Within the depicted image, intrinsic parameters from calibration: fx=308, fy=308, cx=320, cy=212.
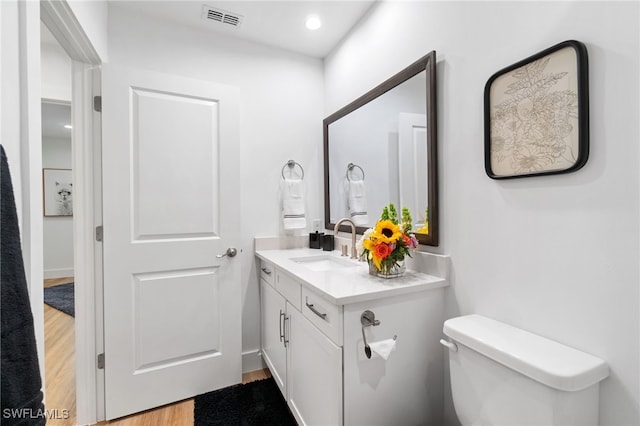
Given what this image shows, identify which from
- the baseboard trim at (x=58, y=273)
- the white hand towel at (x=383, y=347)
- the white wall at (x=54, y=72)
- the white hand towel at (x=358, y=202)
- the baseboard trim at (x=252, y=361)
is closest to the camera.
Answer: the white hand towel at (x=383, y=347)

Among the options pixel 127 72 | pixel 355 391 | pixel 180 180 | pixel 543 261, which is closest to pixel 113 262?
pixel 180 180

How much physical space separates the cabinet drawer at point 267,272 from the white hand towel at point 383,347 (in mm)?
900

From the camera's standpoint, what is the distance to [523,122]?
3.59ft

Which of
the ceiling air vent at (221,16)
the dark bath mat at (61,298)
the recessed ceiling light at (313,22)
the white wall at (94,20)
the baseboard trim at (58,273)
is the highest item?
the ceiling air vent at (221,16)

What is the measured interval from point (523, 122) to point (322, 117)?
1662mm

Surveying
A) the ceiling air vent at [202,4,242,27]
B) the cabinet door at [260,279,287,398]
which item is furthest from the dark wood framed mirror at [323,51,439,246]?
the ceiling air vent at [202,4,242,27]

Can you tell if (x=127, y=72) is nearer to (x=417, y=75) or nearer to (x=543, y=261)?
(x=417, y=75)

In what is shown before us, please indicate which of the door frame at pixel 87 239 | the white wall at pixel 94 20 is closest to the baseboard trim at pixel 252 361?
the door frame at pixel 87 239

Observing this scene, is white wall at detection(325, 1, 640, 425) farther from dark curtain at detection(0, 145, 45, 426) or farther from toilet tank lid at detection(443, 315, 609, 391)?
dark curtain at detection(0, 145, 45, 426)

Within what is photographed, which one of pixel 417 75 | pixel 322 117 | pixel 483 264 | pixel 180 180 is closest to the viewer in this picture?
pixel 483 264

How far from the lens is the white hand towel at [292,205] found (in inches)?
90.4

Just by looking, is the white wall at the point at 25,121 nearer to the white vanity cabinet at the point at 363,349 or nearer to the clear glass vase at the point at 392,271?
the white vanity cabinet at the point at 363,349

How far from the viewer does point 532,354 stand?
0.93m

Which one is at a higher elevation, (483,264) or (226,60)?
(226,60)
